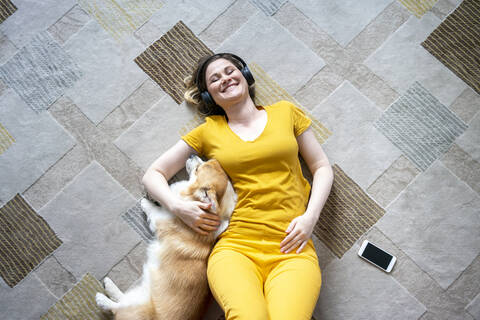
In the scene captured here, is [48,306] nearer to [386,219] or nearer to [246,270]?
[246,270]

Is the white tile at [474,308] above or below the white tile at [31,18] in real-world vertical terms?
below

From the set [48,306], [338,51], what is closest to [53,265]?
[48,306]

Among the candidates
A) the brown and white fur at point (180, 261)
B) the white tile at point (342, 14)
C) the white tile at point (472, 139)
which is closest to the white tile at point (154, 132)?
the brown and white fur at point (180, 261)

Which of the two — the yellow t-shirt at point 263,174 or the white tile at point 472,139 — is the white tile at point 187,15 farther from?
the white tile at point 472,139

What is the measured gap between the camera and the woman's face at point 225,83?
1.98m

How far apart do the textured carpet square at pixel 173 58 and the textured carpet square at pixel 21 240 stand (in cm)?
129

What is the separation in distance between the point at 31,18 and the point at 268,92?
Result: 6.10 ft

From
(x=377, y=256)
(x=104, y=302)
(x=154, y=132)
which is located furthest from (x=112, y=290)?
(x=377, y=256)

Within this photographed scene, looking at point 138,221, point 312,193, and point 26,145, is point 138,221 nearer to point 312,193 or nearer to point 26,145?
point 26,145

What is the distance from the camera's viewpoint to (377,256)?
220 cm

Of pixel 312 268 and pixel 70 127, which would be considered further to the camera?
pixel 70 127

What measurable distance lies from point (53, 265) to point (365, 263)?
7.06 ft

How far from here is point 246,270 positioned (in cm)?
179

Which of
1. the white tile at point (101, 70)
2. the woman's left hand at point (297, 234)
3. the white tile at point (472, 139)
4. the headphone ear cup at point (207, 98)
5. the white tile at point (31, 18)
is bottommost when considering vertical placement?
the white tile at point (472, 139)
